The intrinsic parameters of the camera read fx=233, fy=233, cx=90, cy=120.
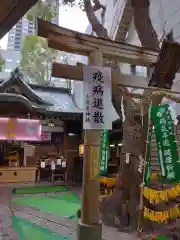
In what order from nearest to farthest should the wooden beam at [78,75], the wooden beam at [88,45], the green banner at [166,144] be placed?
the green banner at [166,144], the wooden beam at [88,45], the wooden beam at [78,75]

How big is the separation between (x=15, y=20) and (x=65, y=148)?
13.5 meters

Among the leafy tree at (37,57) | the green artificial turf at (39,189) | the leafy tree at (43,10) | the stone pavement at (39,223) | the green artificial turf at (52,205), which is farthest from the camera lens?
the leafy tree at (37,57)

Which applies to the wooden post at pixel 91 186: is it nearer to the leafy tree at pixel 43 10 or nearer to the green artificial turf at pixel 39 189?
the green artificial turf at pixel 39 189

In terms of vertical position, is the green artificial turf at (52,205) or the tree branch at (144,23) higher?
the tree branch at (144,23)

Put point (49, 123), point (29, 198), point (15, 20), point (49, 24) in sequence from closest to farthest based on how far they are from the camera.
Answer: point (15, 20) < point (49, 24) < point (29, 198) < point (49, 123)

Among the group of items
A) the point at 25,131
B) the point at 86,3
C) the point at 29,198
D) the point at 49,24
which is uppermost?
the point at 86,3

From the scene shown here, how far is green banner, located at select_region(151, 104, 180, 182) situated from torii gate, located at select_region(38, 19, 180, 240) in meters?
1.02

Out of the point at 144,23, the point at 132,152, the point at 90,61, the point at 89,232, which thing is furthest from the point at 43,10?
the point at 89,232

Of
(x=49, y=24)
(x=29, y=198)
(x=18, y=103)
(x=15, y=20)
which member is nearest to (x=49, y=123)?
(x=18, y=103)

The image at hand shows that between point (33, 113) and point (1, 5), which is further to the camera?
point (33, 113)

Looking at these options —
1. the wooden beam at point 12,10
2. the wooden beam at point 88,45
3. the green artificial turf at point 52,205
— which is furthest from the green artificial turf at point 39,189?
the wooden beam at point 12,10

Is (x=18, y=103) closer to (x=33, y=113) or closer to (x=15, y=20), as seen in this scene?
(x=33, y=113)

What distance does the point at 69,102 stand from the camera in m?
16.2

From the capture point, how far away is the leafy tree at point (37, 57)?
932 inches
